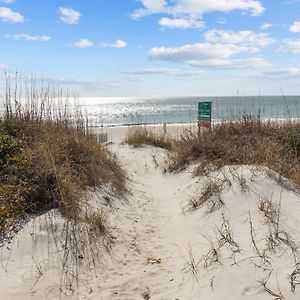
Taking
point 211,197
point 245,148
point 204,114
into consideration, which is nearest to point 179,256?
point 211,197

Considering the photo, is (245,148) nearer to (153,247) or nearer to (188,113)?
(153,247)

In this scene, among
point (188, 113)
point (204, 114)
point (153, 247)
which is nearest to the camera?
point (153, 247)

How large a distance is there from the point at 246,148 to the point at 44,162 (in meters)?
4.14

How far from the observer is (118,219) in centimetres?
604

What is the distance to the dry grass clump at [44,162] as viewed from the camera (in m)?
5.37

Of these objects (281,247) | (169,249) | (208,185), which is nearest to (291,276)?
(281,247)

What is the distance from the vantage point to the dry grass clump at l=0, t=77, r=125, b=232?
5.37m

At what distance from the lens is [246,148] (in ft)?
25.9

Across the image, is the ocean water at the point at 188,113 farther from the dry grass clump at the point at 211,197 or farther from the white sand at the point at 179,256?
the white sand at the point at 179,256

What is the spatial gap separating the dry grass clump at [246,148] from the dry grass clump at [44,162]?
179 cm

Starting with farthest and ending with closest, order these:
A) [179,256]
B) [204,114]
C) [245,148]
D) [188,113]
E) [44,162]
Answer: [188,113] → [204,114] → [245,148] → [44,162] → [179,256]

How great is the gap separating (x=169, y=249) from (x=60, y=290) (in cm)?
163

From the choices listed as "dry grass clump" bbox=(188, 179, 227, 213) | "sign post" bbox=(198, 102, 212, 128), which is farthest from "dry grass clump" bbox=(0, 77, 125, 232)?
"sign post" bbox=(198, 102, 212, 128)

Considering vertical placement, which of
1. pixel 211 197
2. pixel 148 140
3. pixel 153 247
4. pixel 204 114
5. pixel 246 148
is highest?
pixel 204 114
